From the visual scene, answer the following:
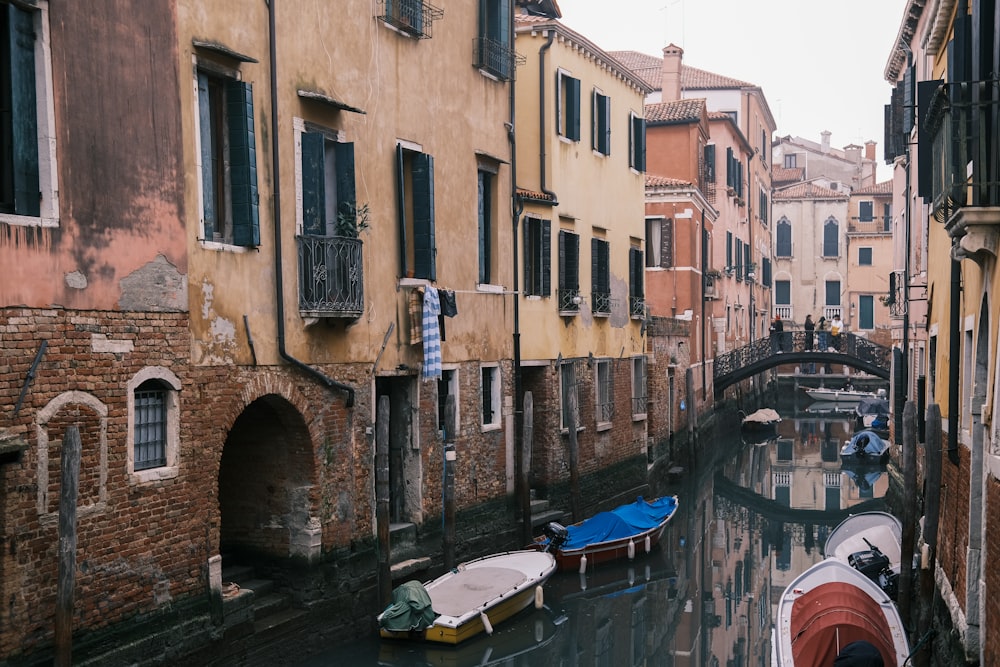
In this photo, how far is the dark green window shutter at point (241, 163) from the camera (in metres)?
9.16

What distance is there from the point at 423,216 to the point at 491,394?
3.06 m

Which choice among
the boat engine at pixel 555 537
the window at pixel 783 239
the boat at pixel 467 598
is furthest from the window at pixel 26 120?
the window at pixel 783 239

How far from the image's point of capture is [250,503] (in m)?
10.4

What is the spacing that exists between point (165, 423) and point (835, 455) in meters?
24.5

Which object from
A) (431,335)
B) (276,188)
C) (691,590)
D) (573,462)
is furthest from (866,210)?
(276,188)

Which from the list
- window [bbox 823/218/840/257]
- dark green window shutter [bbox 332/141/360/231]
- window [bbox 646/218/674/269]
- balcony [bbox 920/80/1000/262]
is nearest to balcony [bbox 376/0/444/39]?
dark green window shutter [bbox 332/141/360/231]

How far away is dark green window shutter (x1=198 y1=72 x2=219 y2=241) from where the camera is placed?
8898 mm

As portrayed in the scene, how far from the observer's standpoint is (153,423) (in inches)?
332

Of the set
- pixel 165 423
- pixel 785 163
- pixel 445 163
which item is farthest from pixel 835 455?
pixel 785 163

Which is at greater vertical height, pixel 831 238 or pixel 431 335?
pixel 831 238

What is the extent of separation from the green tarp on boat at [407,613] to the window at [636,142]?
1072 cm

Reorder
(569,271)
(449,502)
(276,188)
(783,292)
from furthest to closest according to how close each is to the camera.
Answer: (783,292)
(569,271)
(449,502)
(276,188)

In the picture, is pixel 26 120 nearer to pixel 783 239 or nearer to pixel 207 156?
pixel 207 156

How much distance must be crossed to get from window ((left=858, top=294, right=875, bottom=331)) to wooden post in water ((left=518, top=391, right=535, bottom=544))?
122ft
